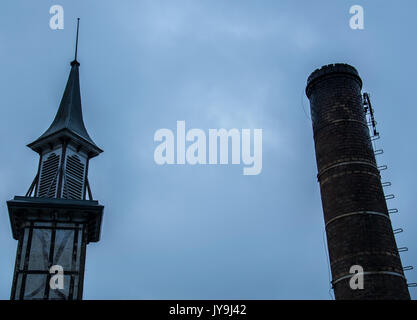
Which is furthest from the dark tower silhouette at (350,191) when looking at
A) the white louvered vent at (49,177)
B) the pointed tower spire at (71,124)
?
the white louvered vent at (49,177)

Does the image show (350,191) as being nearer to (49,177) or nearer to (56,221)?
(56,221)

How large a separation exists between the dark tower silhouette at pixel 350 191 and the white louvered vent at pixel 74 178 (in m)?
10.9

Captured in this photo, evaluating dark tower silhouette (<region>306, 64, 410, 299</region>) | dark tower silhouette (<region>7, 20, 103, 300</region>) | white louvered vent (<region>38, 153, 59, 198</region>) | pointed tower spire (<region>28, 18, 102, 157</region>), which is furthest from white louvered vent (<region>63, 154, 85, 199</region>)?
dark tower silhouette (<region>306, 64, 410, 299</region>)

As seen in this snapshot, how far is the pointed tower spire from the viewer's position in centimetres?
2611

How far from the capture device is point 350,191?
75.7 ft

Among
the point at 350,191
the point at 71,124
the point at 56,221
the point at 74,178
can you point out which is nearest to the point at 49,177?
the point at 74,178

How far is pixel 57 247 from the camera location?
22.9 m

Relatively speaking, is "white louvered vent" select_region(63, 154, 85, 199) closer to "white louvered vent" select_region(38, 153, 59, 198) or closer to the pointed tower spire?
"white louvered vent" select_region(38, 153, 59, 198)

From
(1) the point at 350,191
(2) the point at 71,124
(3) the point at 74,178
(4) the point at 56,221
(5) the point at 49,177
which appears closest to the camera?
(1) the point at 350,191

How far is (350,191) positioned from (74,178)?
1230 cm

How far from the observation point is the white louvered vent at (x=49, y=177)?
24.4 meters

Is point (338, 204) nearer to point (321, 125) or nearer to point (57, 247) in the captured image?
point (321, 125)
